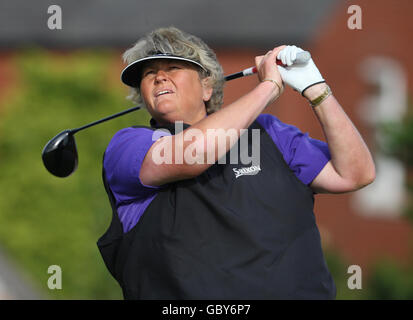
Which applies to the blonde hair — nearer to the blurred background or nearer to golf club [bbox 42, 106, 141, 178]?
golf club [bbox 42, 106, 141, 178]

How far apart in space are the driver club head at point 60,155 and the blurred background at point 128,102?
15.1 feet

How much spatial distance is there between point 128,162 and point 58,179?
6.33 meters

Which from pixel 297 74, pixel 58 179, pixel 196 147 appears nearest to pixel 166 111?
pixel 196 147

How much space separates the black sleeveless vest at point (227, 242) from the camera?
259 centimetres

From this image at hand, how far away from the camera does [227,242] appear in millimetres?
2598

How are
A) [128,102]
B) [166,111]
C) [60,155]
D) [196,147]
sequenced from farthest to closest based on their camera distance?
[128,102] < [60,155] < [166,111] < [196,147]

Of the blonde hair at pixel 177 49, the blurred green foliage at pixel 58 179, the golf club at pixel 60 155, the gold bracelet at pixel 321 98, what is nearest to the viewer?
the gold bracelet at pixel 321 98

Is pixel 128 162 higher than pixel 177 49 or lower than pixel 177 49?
lower

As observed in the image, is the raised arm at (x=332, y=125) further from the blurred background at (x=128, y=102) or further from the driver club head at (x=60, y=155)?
the blurred background at (x=128, y=102)

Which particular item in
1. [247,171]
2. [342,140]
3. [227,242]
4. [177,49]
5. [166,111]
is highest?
[177,49]

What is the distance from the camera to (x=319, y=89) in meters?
2.79

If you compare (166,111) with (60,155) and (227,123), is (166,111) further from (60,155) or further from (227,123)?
(60,155)

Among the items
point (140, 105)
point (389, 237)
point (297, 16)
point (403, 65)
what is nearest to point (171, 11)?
point (297, 16)

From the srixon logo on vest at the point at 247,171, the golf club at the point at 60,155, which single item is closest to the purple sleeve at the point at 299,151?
the srixon logo on vest at the point at 247,171
